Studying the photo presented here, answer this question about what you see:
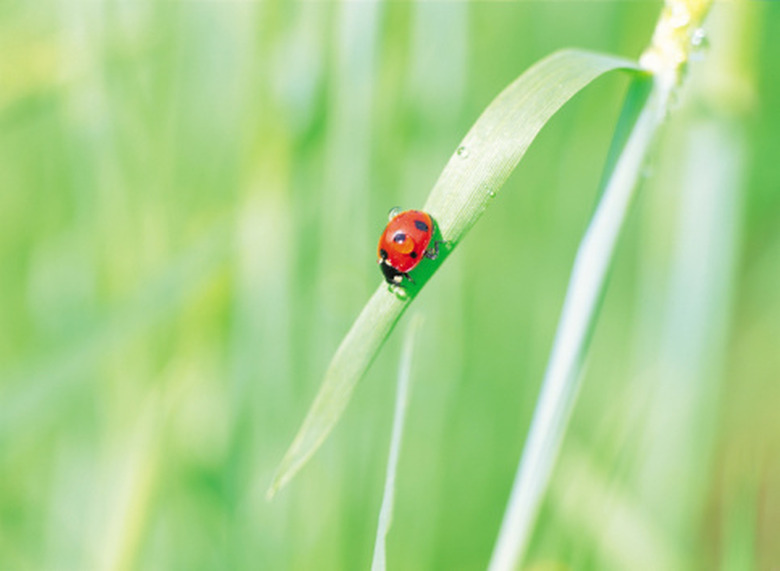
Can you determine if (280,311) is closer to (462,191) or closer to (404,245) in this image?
(404,245)

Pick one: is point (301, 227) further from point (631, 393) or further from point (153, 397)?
point (631, 393)

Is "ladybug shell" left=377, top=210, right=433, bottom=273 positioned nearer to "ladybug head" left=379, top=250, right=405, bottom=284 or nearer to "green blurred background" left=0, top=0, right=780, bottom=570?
"ladybug head" left=379, top=250, right=405, bottom=284

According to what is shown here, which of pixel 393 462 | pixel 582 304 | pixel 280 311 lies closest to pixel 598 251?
pixel 582 304

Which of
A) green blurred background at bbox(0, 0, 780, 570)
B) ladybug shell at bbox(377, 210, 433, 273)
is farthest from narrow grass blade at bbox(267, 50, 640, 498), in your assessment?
green blurred background at bbox(0, 0, 780, 570)

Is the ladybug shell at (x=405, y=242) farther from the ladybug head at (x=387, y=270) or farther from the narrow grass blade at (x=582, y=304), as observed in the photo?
the narrow grass blade at (x=582, y=304)

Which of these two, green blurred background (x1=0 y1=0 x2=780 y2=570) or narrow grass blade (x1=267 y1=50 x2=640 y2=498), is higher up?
narrow grass blade (x1=267 y1=50 x2=640 y2=498)
